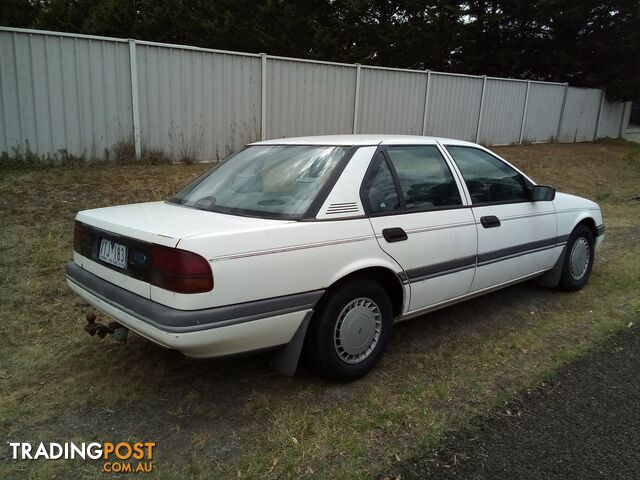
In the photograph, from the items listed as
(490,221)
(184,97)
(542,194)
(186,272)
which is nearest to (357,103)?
(184,97)

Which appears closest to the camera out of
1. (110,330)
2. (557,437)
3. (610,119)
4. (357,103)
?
(557,437)

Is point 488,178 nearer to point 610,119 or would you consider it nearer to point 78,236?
point 78,236

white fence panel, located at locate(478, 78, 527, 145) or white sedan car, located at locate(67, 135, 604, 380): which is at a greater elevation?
white fence panel, located at locate(478, 78, 527, 145)

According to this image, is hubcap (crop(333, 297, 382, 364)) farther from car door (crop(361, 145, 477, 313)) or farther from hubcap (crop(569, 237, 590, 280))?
hubcap (crop(569, 237, 590, 280))

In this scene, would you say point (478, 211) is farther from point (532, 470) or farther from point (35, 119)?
point (35, 119)

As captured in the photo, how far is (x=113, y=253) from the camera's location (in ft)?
9.70

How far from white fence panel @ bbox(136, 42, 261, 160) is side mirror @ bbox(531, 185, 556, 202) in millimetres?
5766

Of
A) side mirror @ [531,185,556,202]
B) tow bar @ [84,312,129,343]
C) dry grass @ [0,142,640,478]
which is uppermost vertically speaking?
side mirror @ [531,185,556,202]

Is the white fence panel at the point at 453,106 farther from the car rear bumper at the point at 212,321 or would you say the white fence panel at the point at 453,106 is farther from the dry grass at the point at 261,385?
the car rear bumper at the point at 212,321

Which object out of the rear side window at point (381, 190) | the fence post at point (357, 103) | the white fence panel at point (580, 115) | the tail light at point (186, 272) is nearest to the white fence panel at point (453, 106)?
the fence post at point (357, 103)

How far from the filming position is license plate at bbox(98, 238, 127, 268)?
9.43 ft

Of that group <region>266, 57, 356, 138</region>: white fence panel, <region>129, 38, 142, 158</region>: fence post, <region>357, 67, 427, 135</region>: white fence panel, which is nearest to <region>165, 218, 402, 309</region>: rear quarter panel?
<region>129, 38, 142, 158</region>: fence post

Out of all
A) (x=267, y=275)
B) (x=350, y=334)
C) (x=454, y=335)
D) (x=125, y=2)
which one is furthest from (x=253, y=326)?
(x=125, y=2)

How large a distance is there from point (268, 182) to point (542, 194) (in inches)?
99.0
